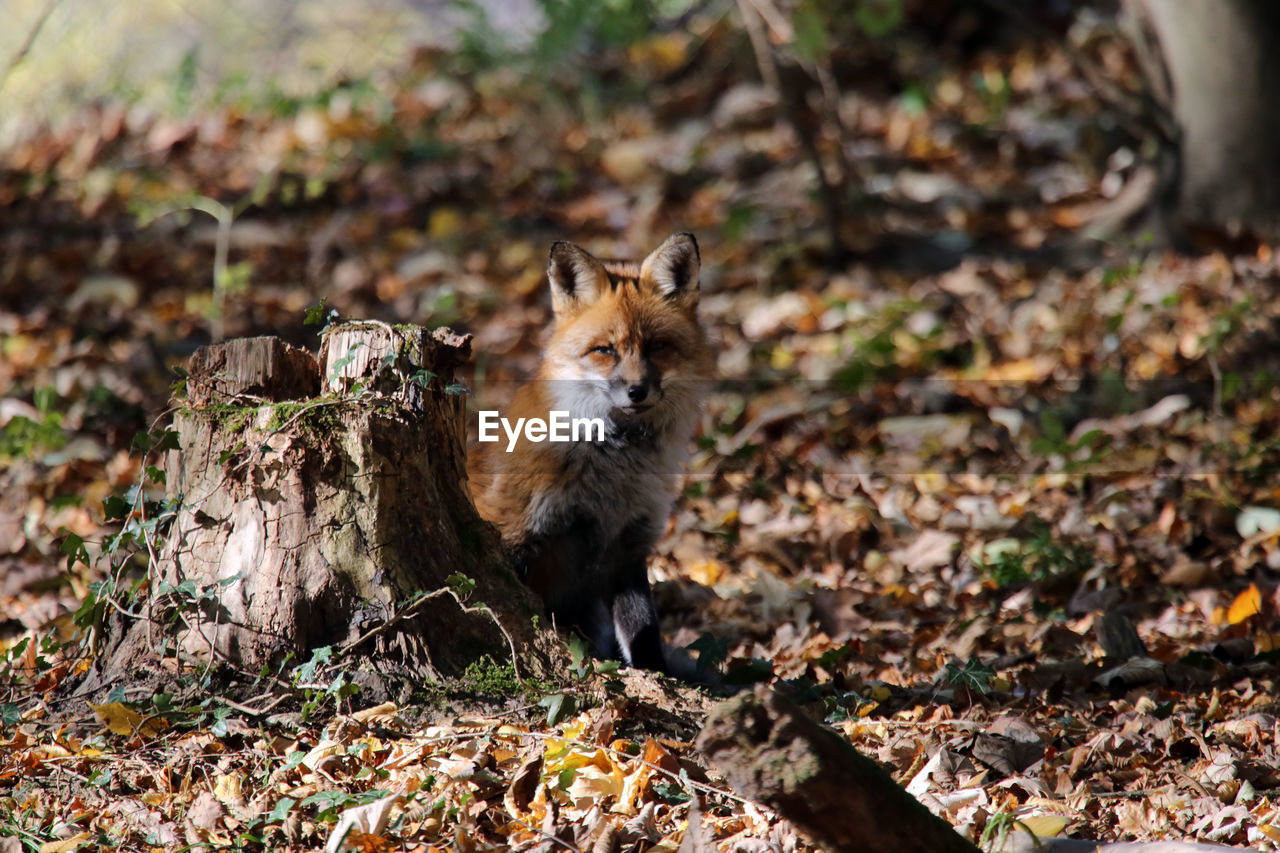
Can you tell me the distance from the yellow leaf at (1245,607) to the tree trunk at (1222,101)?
437 centimetres

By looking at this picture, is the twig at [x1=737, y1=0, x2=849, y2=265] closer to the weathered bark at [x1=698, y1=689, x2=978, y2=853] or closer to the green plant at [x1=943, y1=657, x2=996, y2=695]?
the green plant at [x1=943, y1=657, x2=996, y2=695]

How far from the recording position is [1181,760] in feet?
11.3

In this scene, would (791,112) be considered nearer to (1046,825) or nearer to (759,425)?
(759,425)

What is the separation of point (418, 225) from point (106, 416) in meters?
4.08

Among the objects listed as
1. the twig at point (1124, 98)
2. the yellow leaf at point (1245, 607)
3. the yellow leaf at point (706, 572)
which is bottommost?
the yellow leaf at point (1245, 607)

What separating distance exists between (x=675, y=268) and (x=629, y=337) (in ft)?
1.53

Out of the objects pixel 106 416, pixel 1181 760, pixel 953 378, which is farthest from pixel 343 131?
pixel 1181 760

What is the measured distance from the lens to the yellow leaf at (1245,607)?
15.2ft

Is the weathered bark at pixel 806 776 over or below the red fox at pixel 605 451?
below

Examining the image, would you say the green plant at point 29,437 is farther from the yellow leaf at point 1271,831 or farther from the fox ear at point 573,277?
the yellow leaf at point 1271,831

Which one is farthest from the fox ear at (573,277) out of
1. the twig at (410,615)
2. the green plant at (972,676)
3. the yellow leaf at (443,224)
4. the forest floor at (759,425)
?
the yellow leaf at (443,224)

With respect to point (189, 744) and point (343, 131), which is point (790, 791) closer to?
point (189, 744)

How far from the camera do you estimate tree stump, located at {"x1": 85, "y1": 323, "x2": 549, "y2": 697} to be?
333cm

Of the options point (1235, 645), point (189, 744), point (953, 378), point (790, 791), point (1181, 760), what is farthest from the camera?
point (953, 378)
